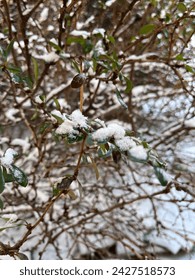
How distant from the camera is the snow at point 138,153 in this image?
657 mm

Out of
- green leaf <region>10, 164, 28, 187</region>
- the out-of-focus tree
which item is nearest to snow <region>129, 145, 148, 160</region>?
the out-of-focus tree

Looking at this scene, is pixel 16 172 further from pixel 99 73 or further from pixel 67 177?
pixel 99 73

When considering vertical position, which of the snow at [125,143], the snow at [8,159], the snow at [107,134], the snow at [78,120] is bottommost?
the snow at [8,159]

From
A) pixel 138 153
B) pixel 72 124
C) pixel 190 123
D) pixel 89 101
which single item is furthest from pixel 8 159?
pixel 190 123

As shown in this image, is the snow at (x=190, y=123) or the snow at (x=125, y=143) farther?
the snow at (x=190, y=123)

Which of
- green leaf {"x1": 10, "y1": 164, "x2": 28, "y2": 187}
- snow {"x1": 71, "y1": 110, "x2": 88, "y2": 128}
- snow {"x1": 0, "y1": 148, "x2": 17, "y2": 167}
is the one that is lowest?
green leaf {"x1": 10, "y1": 164, "x2": 28, "y2": 187}

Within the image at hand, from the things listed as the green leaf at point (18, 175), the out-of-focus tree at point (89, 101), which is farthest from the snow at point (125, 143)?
the green leaf at point (18, 175)

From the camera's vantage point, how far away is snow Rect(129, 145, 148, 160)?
657 mm

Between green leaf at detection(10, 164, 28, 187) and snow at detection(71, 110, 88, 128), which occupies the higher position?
snow at detection(71, 110, 88, 128)

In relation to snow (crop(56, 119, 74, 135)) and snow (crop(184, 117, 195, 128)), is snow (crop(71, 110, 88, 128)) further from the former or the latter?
snow (crop(184, 117, 195, 128))

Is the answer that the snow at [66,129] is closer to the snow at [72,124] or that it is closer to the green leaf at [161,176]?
the snow at [72,124]
